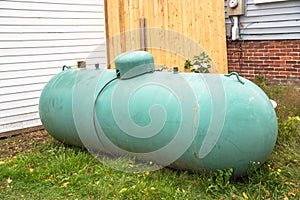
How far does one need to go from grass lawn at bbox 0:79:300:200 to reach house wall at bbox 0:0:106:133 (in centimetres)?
144

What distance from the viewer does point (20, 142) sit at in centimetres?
535

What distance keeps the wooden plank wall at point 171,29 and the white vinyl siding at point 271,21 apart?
0.47 metres

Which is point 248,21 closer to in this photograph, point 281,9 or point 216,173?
point 281,9

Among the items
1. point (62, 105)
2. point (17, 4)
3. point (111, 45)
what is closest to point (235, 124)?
point (62, 105)

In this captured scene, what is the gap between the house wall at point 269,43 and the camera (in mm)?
7270

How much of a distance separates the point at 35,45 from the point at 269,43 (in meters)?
4.32

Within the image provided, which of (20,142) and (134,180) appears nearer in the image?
(134,180)

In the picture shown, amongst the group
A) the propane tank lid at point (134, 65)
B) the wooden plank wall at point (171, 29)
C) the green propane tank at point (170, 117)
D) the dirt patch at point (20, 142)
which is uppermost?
the wooden plank wall at point (171, 29)

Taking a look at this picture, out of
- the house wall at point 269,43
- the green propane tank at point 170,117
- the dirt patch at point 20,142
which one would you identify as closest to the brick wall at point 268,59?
the house wall at point 269,43

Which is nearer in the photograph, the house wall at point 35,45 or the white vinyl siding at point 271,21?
the house wall at point 35,45

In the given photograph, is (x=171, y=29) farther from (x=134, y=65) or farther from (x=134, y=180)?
(x=134, y=180)

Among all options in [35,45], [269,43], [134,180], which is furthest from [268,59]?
[134,180]

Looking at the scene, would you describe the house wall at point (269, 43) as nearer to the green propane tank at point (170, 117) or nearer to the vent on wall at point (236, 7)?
the vent on wall at point (236, 7)

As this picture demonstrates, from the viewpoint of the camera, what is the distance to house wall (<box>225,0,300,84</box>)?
23.9 ft
